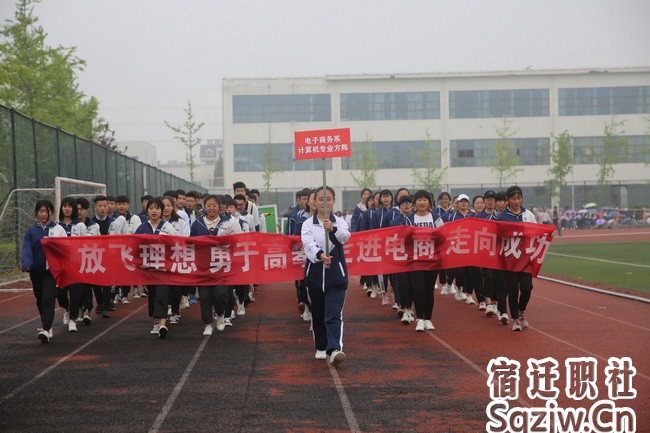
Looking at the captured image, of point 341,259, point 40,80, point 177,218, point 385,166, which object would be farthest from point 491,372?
point 385,166

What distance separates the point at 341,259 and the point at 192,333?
323cm

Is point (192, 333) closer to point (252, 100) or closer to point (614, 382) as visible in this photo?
point (614, 382)

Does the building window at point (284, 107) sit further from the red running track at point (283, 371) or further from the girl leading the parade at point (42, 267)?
the girl leading the parade at point (42, 267)

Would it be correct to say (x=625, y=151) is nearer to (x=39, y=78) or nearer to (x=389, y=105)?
(x=389, y=105)

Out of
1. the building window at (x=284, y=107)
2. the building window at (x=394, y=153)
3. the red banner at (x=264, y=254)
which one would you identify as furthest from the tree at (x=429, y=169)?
the red banner at (x=264, y=254)

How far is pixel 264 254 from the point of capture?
38.3ft

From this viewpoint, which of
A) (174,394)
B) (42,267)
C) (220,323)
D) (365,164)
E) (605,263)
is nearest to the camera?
(174,394)

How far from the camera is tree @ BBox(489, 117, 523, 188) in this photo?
61.0m

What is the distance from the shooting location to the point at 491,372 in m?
8.12

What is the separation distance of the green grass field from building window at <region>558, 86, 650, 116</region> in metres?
32.0

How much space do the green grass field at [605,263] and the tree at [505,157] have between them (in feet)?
87.5

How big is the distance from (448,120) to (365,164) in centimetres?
784

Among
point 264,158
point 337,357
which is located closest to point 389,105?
point 264,158

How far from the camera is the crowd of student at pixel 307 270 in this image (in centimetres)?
891
